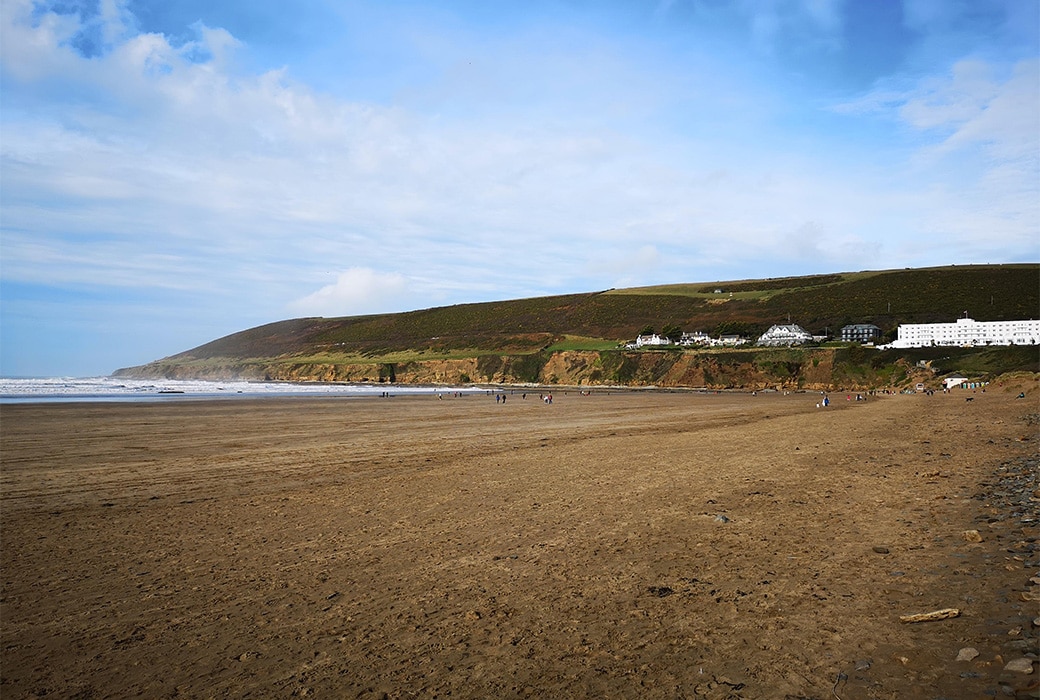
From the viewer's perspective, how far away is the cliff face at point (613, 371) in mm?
75625

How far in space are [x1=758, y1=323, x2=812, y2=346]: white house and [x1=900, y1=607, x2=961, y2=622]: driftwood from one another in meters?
94.2

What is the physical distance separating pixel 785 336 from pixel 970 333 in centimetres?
2341

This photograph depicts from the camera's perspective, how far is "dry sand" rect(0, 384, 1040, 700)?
16.0ft

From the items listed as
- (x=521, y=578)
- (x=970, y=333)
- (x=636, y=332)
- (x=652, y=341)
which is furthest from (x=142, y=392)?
(x=970, y=333)

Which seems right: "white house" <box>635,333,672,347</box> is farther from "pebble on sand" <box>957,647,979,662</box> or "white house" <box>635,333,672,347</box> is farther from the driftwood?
"pebble on sand" <box>957,647,979,662</box>

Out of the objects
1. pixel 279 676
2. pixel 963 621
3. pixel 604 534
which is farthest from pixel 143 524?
pixel 963 621

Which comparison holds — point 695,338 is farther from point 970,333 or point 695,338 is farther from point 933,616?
point 933,616

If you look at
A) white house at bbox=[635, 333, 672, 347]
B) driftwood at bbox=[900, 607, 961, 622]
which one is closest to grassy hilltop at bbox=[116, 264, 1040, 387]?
white house at bbox=[635, 333, 672, 347]

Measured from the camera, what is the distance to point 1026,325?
261ft

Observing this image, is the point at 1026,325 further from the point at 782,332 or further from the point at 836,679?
the point at 836,679

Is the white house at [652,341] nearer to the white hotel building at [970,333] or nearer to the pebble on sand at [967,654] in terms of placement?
the white hotel building at [970,333]

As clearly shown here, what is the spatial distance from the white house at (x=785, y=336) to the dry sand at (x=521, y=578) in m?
82.8

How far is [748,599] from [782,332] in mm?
98378

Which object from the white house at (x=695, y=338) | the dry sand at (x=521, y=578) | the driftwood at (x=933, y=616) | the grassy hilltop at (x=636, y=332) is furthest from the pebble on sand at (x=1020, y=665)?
the white house at (x=695, y=338)
